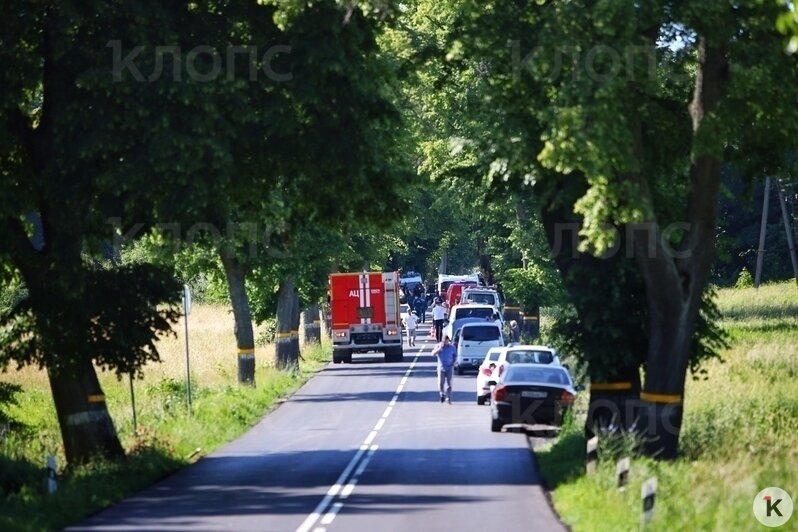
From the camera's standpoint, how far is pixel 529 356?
3669 centimetres

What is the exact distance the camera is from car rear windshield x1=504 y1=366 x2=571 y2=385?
102 feet

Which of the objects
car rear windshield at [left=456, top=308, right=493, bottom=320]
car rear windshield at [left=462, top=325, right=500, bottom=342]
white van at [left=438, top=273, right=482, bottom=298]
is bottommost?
car rear windshield at [left=462, top=325, right=500, bottom=342]

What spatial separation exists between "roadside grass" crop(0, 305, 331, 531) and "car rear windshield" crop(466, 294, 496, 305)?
12.6 meters

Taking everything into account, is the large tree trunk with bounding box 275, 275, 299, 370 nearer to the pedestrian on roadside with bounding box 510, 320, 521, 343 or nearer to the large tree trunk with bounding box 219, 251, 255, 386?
the large tree trunk with bounding box 219, 251, 255, 386

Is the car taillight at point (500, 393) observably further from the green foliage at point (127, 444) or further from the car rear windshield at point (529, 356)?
the green foliage at point (127, 444)

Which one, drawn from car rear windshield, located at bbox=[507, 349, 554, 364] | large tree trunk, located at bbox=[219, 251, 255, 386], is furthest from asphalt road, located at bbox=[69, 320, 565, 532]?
large tree trunk, located at bbox=[219, 251, 255, 386]

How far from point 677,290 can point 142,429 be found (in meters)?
11.6

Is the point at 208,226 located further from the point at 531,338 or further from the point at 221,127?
the point at 531,338

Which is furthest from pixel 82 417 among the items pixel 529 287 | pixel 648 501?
pixel 529 287

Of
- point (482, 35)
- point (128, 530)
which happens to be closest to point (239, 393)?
point (482, 35)

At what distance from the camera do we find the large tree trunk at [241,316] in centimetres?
4295

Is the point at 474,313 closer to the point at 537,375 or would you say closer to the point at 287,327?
the point at 287,327

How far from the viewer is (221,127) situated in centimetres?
2256

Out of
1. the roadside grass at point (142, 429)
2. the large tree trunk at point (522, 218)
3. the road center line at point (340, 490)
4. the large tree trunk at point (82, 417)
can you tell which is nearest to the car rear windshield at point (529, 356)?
the road center line at point (340, 490)
